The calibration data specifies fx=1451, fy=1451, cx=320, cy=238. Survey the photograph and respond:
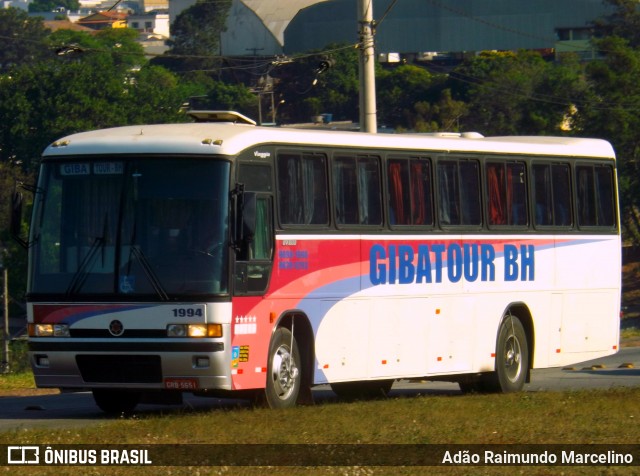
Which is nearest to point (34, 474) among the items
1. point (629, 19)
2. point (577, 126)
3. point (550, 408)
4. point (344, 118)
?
point (550, 408)

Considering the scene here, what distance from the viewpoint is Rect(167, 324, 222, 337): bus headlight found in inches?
539

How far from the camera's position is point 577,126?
69.6 m

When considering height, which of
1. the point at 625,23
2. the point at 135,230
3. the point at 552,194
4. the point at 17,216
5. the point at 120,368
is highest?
the point at 625,23

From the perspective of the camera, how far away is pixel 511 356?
18469 millimetres

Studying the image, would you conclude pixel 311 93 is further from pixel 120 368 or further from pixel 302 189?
pixel 120 368

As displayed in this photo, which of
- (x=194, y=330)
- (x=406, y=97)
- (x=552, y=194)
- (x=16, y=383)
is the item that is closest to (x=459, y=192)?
(x=552, y=194)

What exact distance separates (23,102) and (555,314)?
81.9 m

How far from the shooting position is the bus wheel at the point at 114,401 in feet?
50.0

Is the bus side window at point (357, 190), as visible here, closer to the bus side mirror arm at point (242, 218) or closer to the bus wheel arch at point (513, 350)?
the bus side mirror arm at point (242, 218)

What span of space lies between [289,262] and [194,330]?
151cm

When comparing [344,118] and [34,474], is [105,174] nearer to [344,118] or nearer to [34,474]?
[34,474]

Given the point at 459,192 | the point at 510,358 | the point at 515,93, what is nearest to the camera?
the point at 459,192

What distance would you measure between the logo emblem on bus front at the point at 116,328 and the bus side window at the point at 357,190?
2874 mm

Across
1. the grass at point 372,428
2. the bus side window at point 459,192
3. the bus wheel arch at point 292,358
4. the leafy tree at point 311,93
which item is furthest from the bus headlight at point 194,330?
the leafy tree at point 311,93
